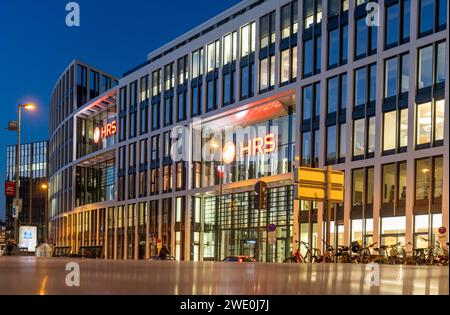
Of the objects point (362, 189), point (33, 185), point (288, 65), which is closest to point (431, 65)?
point (362, 189)

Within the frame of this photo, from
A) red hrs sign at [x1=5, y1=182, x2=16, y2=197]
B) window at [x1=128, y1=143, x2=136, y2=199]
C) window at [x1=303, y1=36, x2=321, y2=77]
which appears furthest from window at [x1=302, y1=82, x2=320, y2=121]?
window at [x1=128, y1=143, x2=136, y2=199]

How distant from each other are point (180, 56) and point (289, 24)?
15.6 metres

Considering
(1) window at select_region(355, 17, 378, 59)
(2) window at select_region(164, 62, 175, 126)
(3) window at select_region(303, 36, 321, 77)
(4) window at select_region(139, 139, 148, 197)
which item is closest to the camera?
(1) window at select_region(355, 17, 378, 59)

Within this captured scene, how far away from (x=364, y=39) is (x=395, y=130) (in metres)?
6.31

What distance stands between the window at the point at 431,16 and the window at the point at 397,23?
3.23ft

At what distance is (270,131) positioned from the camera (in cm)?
5109

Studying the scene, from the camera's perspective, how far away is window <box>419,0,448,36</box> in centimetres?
3694

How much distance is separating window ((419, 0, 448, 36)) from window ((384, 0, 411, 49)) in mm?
983

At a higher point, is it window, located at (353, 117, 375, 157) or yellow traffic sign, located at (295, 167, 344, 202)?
window, located at (353, 117, 375, 157)

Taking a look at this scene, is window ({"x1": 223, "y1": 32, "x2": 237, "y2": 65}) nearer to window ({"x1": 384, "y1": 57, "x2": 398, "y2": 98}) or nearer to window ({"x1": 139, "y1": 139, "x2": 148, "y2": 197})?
window ({"x1": 139, "y1": 139, "x2": 148, "y2": 197})

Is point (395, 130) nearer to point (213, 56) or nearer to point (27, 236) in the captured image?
point (213, 56)

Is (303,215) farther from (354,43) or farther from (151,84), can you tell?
(151,84)

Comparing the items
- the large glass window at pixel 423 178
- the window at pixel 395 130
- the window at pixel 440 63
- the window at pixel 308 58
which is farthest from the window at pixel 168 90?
the window at pixel 440 63

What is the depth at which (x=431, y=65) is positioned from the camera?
123 feet
